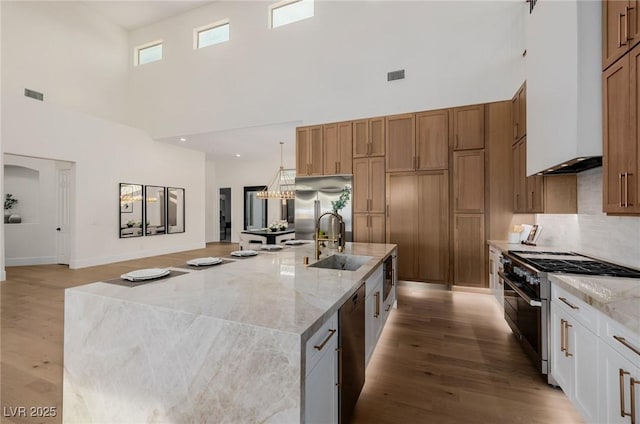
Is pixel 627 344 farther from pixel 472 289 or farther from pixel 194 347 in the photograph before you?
pixel 472 289

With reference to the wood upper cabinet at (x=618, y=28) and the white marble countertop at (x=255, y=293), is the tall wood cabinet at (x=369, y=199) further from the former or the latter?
the wood upper cabinet at (x=618, y=28)

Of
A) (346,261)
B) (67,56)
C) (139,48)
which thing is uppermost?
(139,48)

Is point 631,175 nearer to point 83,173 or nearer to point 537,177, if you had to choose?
point 537,177

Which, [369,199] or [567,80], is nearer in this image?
[567,80]

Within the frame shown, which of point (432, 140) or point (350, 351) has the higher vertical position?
point (432, 140)

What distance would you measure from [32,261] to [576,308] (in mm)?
9686

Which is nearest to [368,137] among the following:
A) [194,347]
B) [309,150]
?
[309,150]

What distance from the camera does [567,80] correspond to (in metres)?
2.04

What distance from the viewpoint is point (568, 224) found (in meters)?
2.97

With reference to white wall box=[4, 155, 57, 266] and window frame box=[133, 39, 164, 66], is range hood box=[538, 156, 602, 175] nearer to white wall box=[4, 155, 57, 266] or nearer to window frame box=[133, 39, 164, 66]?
window frame box=[133, 39, 164, 66]

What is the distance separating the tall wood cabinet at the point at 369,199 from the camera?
→ 481 centimetres

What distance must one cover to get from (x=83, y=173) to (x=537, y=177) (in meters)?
8.21

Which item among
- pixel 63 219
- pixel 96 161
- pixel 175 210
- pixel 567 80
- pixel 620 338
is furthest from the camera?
pixel 175 210

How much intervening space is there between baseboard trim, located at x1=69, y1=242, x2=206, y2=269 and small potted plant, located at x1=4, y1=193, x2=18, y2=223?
7.50 feet
